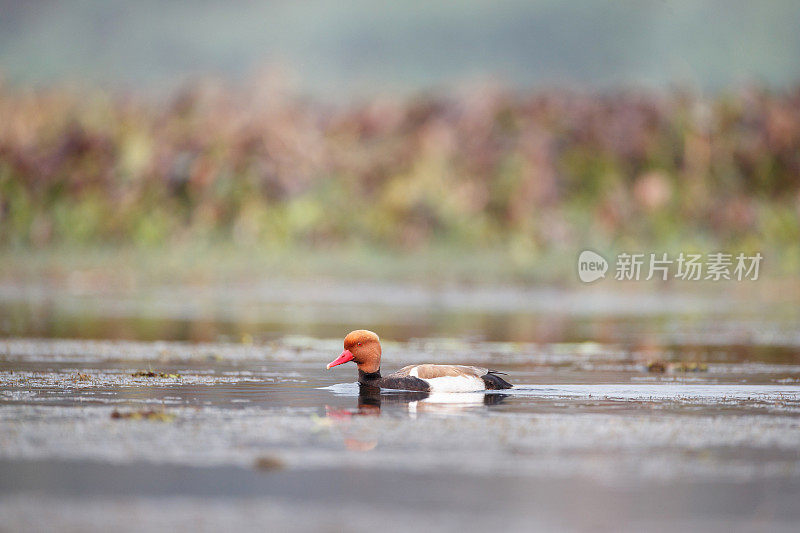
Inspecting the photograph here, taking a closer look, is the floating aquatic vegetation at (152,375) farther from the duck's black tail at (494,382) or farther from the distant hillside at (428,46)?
the distant hillside at (428,46)

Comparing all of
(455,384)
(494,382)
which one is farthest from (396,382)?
(494,382)

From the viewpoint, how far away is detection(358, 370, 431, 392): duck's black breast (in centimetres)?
1586

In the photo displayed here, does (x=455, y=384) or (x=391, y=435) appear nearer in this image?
(x=391, y=435)

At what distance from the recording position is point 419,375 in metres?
15.9

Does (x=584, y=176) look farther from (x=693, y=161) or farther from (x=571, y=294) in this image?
(x=571, y=294)

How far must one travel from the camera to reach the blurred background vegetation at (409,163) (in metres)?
46.8

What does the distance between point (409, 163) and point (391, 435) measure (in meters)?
40.0

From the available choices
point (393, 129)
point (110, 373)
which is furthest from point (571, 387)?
point (393, 129)

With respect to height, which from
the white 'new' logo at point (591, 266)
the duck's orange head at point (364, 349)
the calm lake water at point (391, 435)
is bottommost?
the calm lake water at point (391, 435)

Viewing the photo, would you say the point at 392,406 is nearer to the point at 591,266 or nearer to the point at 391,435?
the point at 391,435

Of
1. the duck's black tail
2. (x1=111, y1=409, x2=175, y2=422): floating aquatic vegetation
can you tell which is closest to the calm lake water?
(x1=111, y1=409, x2=175, y2=422): floating aquatic vegetation

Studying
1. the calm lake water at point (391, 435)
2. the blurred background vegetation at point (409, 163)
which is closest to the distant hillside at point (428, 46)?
the blurred background vegetation at point (409, 163)

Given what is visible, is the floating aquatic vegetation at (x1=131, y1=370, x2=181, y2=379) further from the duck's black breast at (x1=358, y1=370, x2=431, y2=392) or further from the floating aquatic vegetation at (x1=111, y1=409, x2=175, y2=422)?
the floating aquatic vegetation at (x1=111, y1=409, x2=175, y2=422)

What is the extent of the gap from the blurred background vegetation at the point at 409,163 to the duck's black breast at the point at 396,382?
1091 inches
